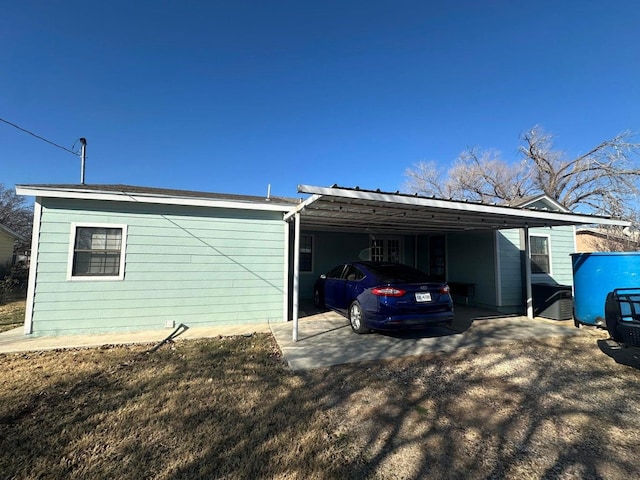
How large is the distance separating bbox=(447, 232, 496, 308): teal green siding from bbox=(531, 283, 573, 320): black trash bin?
1122 millimetres

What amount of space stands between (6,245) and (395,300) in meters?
22.1

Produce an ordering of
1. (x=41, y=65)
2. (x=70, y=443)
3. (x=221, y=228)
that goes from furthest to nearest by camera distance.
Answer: (x=41, y=65), (x=221, y=228), (x=70, y=443)

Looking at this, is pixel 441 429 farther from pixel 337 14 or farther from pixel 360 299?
pixel 337 14

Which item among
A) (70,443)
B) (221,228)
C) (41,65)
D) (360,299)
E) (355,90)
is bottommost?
(70,443)

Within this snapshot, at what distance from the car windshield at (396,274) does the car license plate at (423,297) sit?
11.1 inches

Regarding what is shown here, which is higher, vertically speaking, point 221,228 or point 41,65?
point 41,65

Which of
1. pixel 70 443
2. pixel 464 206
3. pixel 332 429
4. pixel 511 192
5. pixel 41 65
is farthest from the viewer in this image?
pixel 511 192

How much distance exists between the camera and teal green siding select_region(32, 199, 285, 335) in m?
5.67

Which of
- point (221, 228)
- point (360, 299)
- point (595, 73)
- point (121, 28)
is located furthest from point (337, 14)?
point (595, 73)

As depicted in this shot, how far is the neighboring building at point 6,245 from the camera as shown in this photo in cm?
1565

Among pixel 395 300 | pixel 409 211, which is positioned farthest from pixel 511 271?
pixel 395 300

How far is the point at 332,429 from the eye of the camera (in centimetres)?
262

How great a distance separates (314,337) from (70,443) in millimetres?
3736

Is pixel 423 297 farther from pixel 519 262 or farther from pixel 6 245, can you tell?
pixel 6 245
